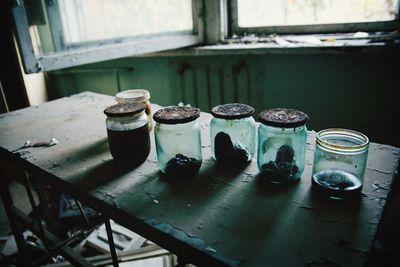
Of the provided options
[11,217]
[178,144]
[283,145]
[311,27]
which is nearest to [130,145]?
[178,144]

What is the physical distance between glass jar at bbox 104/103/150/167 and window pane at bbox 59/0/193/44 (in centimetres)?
84

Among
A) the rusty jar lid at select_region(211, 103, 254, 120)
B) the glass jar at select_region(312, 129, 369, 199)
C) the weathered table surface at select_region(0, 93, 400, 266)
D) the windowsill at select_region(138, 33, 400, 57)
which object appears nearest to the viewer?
the weathered table surface at select_region(0, 93, 400, 266)

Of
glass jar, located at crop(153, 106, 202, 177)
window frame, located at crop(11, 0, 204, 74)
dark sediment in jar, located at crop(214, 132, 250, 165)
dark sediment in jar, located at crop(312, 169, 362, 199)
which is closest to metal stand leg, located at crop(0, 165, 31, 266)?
window frame, located at crop(11, 0, 204, 74)

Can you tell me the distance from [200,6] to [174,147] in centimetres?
154

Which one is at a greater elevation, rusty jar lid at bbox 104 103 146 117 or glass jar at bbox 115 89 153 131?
rusty jar lid at bbox 104 103 146 117

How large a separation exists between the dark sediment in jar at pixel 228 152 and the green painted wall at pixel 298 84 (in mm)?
1125

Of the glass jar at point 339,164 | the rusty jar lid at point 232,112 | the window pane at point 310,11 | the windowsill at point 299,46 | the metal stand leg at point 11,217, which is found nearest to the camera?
the glass jar at point 339,164

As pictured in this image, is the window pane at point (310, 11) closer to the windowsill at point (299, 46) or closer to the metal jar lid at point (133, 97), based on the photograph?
the windowsill at point (299, 46)

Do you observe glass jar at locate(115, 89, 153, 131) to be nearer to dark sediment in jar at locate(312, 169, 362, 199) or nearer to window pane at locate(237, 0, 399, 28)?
dark sediment in jar at locate(312, 169, 362, 199)

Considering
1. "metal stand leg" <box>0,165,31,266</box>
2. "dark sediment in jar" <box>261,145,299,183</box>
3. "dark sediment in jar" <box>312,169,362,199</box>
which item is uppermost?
"dark sediment in jar" <box>261,145,299,183</box>

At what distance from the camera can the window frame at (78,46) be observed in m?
1.05

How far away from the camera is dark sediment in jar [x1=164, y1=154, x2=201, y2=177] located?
782 mm

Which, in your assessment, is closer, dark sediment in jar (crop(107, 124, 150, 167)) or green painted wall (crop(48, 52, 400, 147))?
dark sediment in jar (crop(107, 124, 150, 167))

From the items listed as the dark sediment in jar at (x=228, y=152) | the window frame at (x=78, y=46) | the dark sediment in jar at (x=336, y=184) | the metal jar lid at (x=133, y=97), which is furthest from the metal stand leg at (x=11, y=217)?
the dark sediment in jar at (x=336, y=184)
